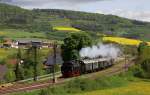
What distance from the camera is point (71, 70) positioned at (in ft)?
308

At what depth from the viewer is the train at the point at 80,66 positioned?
305 ft

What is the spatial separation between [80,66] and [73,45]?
21.8 meters

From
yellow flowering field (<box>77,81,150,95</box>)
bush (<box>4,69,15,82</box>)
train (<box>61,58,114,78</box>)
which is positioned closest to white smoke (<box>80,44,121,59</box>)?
train (<box>61,58,114,78</box>)

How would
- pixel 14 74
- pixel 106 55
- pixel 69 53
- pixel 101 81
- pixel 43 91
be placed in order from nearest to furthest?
pixel 43 91 → pixel 101 81 → pixel 14 74 → pixel 69 53 → pixel 106 55

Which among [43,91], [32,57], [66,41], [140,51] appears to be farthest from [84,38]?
[43,91]

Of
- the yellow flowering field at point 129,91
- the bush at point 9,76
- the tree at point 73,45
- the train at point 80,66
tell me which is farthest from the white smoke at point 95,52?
the yellow flowering field at point 129,91

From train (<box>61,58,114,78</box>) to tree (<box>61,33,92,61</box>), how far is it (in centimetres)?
708

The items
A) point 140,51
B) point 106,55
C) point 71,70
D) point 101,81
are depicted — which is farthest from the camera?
point 140,51

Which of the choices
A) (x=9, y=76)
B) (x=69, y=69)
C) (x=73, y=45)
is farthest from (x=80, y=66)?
(x=73, y=45)

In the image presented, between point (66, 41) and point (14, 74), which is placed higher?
point (66, 41)

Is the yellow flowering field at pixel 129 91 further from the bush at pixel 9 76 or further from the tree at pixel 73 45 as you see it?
the bush at pixel 9 76

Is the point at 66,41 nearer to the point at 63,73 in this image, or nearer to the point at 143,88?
the point at 63,73

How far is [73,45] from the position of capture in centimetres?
11938

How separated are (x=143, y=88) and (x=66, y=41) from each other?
125ft
